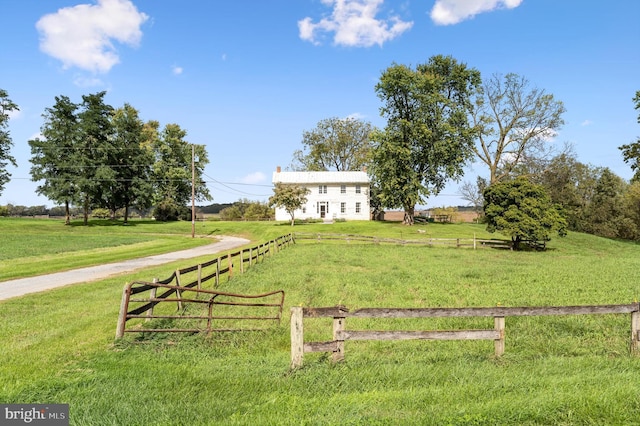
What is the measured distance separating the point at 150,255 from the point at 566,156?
6279 cm

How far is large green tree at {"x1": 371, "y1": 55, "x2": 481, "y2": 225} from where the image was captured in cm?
5438

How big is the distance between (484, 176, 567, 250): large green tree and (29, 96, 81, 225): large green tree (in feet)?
183

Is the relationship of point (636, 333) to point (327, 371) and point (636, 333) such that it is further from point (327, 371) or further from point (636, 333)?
point (327, 371)

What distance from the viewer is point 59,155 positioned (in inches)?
2232

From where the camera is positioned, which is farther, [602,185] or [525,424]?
[602,185]

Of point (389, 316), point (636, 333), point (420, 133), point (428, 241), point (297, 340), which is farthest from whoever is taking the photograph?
point (420, 133)

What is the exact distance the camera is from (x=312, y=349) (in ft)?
22.3

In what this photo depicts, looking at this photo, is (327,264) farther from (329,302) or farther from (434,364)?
(434,364)

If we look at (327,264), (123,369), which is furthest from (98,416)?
(327,264)

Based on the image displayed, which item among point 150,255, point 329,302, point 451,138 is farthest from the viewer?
point 451,138

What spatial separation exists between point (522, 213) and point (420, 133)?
22430mm

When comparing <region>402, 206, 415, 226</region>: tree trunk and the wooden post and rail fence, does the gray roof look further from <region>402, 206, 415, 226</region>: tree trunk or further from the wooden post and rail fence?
the wooden post and rail fence

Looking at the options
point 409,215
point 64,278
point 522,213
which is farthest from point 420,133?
point 64,278

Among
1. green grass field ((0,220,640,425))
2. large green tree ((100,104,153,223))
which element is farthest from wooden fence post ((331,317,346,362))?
large green tree ((100,104,153,223))
